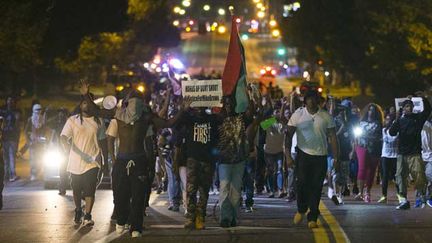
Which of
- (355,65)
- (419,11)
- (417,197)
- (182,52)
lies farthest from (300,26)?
(182,52)

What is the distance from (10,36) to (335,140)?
A: 26.1 m

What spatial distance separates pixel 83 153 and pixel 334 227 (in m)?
3.50

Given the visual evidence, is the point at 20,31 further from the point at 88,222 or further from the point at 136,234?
the point at 136,234

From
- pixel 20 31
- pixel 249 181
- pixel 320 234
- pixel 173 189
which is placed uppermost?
pixel 20 31

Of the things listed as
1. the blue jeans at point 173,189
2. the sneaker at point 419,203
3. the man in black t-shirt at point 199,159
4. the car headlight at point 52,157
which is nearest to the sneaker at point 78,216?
the man in black t-shirt at point 199,159

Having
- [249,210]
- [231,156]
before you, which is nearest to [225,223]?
[231,156]

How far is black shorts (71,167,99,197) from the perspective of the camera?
40.7 feet

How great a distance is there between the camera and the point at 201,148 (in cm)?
1190

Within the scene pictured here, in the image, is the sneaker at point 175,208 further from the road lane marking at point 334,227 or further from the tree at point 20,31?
the tree at point 20,31

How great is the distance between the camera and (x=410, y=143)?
14.5 meters

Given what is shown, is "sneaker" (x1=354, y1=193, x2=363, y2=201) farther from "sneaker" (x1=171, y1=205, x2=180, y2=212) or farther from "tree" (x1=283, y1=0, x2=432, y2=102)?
"tree" (x1=283, y1=0, x2=432, y2=102)

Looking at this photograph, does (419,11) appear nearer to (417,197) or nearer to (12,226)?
(417,197)

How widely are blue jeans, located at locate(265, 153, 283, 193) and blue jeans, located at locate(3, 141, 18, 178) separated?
6.61 metres

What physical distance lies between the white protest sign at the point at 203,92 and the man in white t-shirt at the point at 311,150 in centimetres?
106
